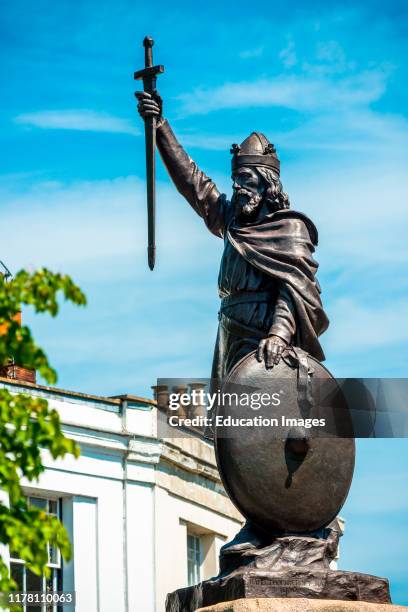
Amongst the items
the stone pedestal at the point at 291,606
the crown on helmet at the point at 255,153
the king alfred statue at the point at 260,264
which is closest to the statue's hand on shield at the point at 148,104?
the king alfred statue at the point at 260,264

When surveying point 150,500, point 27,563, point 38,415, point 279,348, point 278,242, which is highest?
point 150,500

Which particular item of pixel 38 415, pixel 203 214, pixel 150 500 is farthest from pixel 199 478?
pixel 38 415

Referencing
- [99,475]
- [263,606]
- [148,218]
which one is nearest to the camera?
[263,606]

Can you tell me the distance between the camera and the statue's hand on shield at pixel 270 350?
13914 mm

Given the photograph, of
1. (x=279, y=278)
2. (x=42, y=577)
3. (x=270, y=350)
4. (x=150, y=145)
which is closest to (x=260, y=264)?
(x=279, y=278)

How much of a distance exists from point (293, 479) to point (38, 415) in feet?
10.6

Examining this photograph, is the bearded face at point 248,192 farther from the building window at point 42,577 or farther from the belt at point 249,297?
the building window at point 42,577

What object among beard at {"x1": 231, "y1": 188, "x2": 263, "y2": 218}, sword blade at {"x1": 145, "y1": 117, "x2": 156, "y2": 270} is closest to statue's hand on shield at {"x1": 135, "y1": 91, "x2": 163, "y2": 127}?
sword blade at {"x1": 145, "y1": 117, "x2": 156, "y2": 270}

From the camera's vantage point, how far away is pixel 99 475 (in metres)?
37.6

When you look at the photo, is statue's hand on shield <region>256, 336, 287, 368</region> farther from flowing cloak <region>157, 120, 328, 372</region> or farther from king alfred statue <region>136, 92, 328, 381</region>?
flowing cloak <region>157, 120, 328, 372</region>

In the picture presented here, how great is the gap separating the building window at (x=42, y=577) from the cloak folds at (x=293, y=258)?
64.3 feet

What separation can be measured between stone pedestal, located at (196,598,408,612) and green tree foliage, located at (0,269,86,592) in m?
2.35

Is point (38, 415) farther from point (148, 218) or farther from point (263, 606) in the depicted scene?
point (148, 218)

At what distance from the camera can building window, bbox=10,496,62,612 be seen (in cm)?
3412
